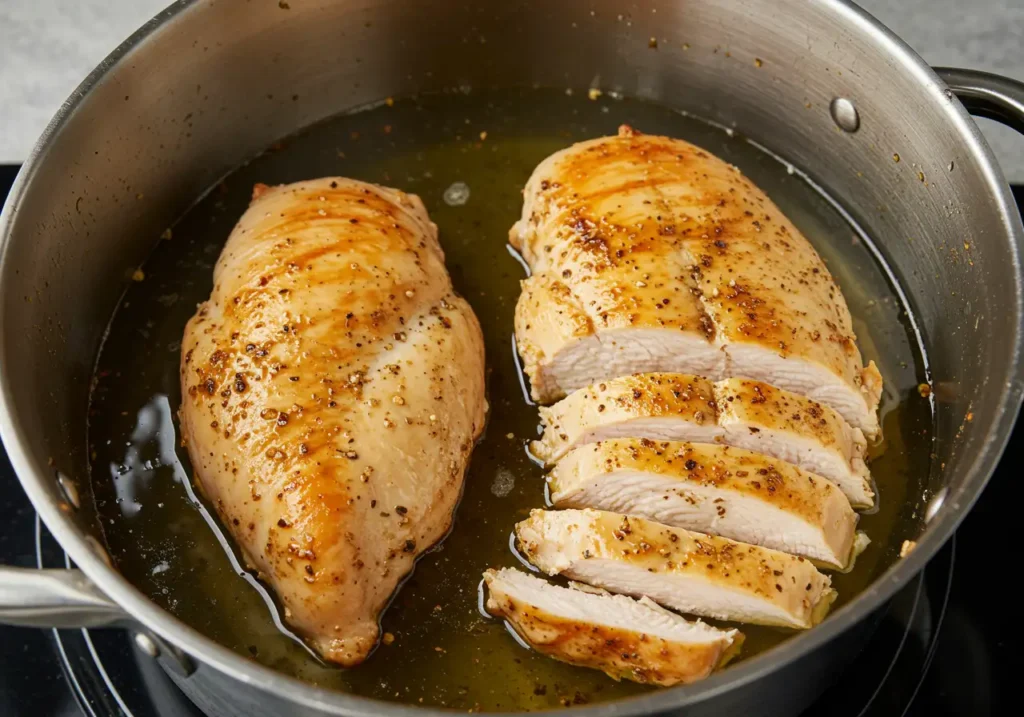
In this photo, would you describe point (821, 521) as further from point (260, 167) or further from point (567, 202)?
point (260, 167)

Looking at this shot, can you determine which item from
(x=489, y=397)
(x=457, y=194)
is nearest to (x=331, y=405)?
(x=489, y=397)

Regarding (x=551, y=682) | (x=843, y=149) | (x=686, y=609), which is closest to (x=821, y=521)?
(x=686, y=609)

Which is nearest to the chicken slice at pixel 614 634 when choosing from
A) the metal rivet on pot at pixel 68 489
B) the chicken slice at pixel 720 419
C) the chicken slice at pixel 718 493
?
the chicken slice at pixel 718 493

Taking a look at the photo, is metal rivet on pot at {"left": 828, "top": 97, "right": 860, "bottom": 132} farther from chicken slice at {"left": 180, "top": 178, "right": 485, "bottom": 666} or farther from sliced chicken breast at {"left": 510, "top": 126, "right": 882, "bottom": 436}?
chicken slice at {"left": 180, "top": 178, "right": 485, "bottom": 666}

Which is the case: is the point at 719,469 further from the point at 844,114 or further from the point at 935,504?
the point at 844,114

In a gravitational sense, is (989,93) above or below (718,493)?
above

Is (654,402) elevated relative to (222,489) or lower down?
elevated
